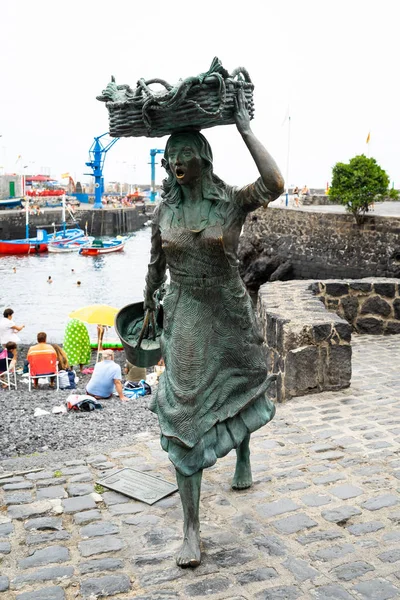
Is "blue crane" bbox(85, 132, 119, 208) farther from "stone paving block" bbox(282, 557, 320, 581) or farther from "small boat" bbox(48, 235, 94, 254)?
"stone paving block" bbox(282, 557, 320, 581)

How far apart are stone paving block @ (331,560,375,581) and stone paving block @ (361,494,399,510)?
0.69 m

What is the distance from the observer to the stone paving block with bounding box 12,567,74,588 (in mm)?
3572

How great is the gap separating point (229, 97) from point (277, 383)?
4.14 meters

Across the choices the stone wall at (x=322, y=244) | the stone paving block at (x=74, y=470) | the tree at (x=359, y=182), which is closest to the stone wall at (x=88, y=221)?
the stone wall at (x=322, y=244)

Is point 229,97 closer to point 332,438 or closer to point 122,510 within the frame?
point 122,510

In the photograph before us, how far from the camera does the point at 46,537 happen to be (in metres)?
4.05

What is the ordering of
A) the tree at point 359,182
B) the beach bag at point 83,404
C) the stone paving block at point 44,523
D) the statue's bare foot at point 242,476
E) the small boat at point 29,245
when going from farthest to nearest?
the small boat at point 29,245
the tree at point 359,182
the beach bag at point 83,404
the statue's bare foot at point 242,476
the stone paving block at point 44,523

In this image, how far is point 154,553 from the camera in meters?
3.83

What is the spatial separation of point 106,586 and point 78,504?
105cm

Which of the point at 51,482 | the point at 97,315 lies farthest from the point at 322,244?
the point at 51,482

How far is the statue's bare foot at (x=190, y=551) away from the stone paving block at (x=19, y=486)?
1534 millimetres

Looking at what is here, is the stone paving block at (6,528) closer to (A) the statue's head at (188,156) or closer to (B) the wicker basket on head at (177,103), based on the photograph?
(A) the statue's head at (188,156)

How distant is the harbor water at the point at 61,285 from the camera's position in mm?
31078

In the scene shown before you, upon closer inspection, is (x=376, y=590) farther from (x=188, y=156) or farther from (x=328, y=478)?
(x=188, y=156)
